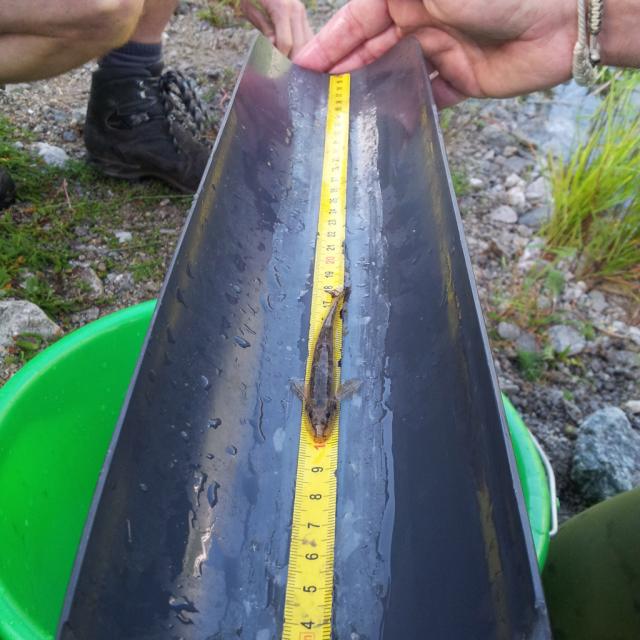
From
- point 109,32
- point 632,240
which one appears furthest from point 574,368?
point 109,32

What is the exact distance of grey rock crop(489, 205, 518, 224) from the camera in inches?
138

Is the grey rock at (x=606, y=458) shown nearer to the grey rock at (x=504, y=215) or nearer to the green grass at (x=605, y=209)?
the green grass at (x=605, y=209)

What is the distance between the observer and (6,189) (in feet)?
9.51

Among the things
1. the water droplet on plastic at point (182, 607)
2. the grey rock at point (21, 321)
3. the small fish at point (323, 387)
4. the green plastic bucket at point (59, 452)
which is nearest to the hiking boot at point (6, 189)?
the grey rock at point (21, 321)

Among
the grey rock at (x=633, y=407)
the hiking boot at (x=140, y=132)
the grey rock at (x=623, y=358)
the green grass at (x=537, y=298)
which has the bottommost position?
the grey rock at (x=633, y=407)

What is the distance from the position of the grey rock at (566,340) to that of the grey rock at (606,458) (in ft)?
1.52

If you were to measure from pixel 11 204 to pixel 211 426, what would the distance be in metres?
1.98

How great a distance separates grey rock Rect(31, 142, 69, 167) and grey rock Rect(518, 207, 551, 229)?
260cm

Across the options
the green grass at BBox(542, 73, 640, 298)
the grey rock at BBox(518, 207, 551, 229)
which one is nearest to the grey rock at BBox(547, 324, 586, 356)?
the green grass at BBox(542, 73, 640, 298)

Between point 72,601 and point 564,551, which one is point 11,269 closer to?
point 72,601

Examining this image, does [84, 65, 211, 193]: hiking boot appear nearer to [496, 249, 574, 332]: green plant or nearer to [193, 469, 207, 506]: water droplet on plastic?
[496, 249, 574, 332]: green plant

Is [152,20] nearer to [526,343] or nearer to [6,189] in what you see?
[6,189]

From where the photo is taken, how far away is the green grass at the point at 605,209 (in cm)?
304

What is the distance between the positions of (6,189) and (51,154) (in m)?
0.46
